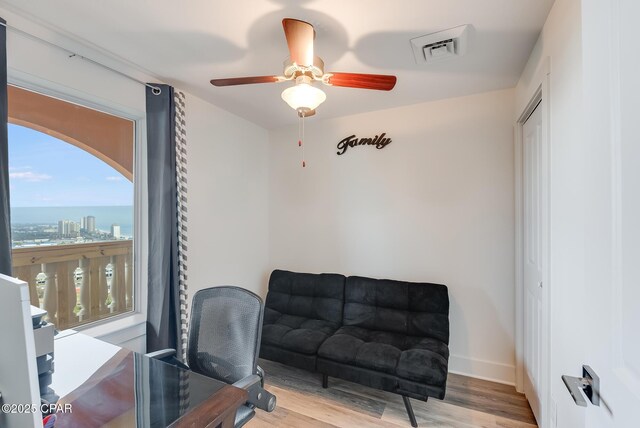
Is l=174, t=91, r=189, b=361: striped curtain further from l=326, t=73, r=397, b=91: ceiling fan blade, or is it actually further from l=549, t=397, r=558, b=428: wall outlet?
l=549, t=397, r=558, b=428: wall outlet

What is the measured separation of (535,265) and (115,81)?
3169 millimetres

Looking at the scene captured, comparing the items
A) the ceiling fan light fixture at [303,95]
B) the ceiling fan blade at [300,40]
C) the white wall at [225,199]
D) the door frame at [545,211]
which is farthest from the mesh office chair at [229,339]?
the door frame at [545,211]

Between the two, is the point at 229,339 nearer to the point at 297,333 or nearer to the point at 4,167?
the point at 297,333

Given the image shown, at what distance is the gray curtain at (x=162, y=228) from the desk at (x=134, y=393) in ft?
2.29

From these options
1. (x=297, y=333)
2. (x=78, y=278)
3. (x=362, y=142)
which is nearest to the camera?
(x=78, y=278)

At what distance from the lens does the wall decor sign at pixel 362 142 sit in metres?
2.84

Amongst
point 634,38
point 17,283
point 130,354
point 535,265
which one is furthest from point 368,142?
point 17,283

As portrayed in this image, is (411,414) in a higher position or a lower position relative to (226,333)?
lower

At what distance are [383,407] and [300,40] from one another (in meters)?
2.52

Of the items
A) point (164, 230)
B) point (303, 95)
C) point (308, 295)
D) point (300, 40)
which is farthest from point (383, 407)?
point (300, 40)

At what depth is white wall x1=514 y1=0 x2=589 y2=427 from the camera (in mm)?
1143

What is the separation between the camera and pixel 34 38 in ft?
5.05

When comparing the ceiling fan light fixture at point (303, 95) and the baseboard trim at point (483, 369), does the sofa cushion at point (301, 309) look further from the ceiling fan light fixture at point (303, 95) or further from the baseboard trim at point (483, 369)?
the ceiling fan light fixture at point (303, 95)

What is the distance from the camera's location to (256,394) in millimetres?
1304
